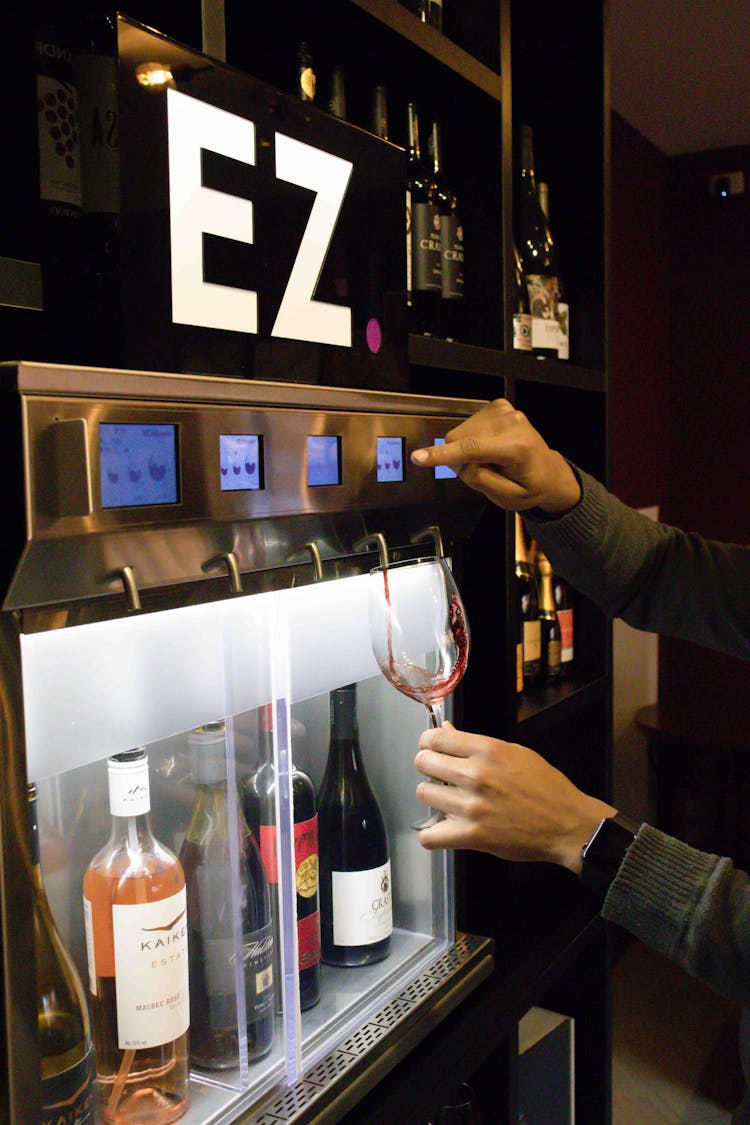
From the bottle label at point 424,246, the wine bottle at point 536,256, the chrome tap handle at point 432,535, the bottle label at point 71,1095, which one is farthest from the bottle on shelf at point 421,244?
the bottle label at point 71,1095

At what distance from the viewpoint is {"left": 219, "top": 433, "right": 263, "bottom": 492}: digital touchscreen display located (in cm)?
71

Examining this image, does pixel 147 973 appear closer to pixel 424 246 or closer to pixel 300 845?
pixel 300 845

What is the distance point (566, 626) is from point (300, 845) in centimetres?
87

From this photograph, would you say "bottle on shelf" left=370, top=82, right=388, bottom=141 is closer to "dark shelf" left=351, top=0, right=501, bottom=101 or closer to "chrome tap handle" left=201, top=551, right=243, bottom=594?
"dark shelf" left=351, top=0, right=501, bottom=101

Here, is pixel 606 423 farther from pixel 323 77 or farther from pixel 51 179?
pixel 51 179

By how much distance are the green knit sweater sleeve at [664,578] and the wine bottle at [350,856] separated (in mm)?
377

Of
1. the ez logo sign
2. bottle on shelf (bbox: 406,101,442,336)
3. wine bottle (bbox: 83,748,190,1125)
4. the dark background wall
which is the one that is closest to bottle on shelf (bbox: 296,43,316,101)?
bottle on shelf (bbox: 406,101,442,336)

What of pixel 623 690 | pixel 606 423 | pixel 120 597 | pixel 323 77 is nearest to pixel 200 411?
pixel 120 597

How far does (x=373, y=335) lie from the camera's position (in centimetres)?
92

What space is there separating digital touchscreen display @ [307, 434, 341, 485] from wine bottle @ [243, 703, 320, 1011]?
0.62ft

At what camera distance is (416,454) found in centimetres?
90

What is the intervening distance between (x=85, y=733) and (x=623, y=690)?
118 inches

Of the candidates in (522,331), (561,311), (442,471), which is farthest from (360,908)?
(561,311)

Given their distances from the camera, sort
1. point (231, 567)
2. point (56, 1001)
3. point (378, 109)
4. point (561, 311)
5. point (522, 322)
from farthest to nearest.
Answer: point (561, 311)
point (522, 322)
point (378, 109)
point (56, 1001)
point (231, 567)
